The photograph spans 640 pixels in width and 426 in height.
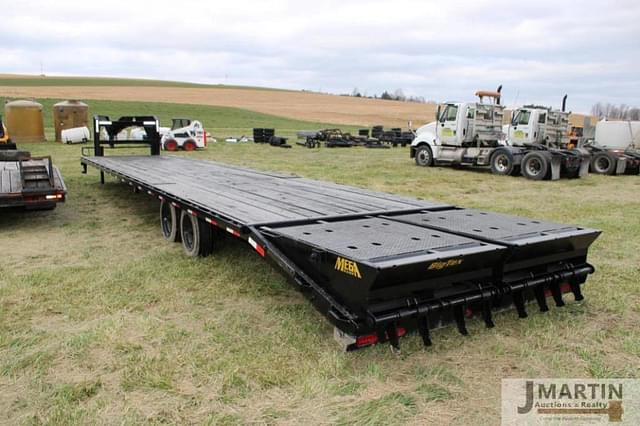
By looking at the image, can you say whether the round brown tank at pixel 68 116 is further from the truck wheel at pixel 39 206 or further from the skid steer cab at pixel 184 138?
the truck wheel at pixel 39 206

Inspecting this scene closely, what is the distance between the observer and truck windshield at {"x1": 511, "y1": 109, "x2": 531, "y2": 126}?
16.0m

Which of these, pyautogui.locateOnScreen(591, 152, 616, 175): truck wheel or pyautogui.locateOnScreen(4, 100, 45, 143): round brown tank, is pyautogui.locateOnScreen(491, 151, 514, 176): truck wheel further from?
pyautogui.locateOnScreen(4, 100, 45, 143): round brown tank

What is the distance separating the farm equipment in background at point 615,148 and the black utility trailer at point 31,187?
1553 cm

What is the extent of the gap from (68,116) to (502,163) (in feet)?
62.7

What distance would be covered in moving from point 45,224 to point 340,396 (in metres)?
6.04

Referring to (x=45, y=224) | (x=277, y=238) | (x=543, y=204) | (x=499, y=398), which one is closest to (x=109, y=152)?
(x=45, y=224)

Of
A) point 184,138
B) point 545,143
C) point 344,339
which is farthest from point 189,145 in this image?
point 344,339

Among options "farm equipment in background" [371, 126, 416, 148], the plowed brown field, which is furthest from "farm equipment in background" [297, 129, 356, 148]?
the plowed brown field

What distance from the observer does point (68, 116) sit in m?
22.9

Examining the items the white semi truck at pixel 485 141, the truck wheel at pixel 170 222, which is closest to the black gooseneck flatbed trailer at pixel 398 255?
the truck wheel at pixel 170 222

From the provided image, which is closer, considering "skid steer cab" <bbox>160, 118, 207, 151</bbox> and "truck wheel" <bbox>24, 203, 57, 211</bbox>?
"truck wheel" <bbox>24, 203, 57, 211</bbox>

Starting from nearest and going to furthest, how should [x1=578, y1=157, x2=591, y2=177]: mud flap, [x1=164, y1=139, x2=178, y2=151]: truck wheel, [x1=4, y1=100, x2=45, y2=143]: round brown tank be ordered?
[x1=578, y1=157, x2=591, y2=177]: mud flap → [x1=164, y1=139, x2=178, y2=151]: truck wheel → [x1=4, y1=100, x2=45, y2=143]: round brown tank

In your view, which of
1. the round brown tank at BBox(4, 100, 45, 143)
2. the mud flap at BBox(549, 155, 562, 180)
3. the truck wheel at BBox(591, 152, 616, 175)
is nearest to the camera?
the mud flap at BBox(549, 155, 562, 180)

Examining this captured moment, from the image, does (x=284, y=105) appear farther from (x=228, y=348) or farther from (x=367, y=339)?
(x=367, y=339)
